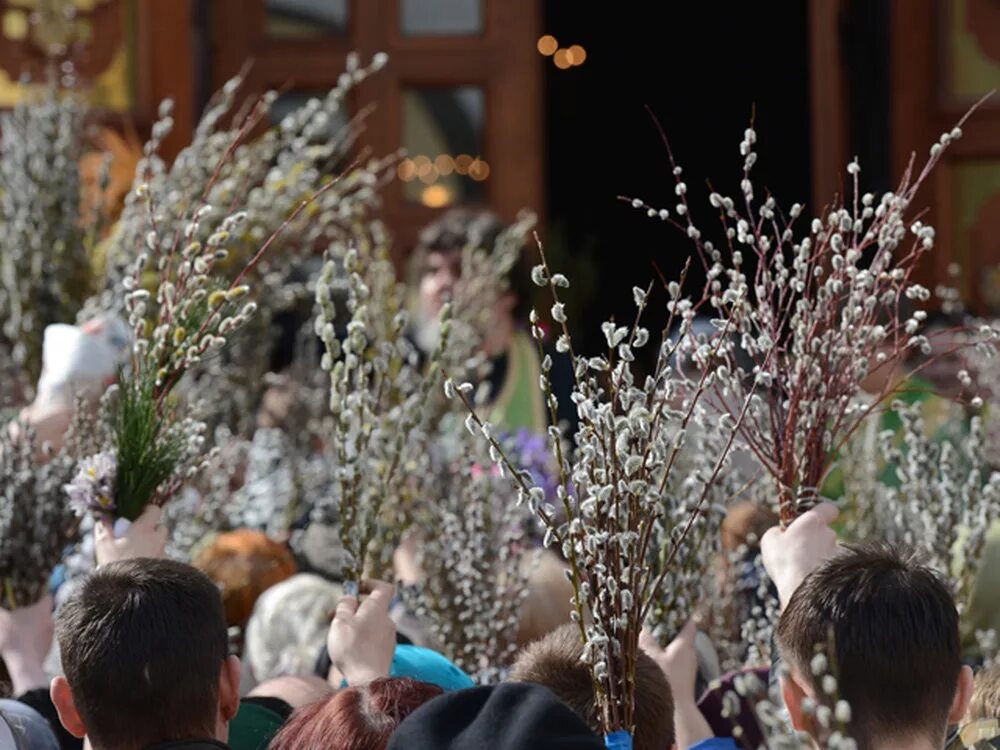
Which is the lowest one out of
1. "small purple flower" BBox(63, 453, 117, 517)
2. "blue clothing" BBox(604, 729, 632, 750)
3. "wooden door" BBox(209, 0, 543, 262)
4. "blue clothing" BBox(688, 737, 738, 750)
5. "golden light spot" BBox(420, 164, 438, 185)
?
"blue clothing" BBox(688, 737, 738, 750)

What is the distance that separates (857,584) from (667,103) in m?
9.24

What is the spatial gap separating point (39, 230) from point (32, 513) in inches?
52.1

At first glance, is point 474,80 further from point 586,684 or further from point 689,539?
point 586,684

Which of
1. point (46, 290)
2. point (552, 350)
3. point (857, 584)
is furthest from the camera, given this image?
point (552, 350)

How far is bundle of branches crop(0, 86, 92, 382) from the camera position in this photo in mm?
4344

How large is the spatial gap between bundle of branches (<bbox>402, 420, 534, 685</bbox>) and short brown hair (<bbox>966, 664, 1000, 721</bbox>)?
85cm

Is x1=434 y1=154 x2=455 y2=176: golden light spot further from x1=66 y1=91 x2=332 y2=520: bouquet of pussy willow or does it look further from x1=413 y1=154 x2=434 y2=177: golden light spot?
x1=66 y1=91 x2=332 y2=520: bouquet of pussy willow

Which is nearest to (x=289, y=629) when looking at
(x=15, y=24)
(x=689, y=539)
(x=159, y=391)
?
(x=159, y=391)

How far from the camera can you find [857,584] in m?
2.00

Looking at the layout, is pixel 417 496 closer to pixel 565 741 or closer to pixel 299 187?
pixel 299 187

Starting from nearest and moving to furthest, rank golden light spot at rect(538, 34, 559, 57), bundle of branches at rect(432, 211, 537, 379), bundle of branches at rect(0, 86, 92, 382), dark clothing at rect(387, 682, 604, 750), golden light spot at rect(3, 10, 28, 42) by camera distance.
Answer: dark clothing at rect(387, 682, 604, 750) → bundle of branches at rect(432, 211, 537, 379) → bundle of branches at rect(0, 86, 92, 382) → golden light spot at rect(3, 10, 28, 42) → golden light spot at rect(538, 34, 559, 57)

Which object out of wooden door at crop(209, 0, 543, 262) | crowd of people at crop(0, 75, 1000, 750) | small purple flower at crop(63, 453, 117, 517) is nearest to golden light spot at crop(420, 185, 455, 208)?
wooden door at crop(209, 0, 543, 262)

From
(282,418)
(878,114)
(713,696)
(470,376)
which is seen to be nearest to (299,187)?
(470,376)

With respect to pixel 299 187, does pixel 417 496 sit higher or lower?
lower
